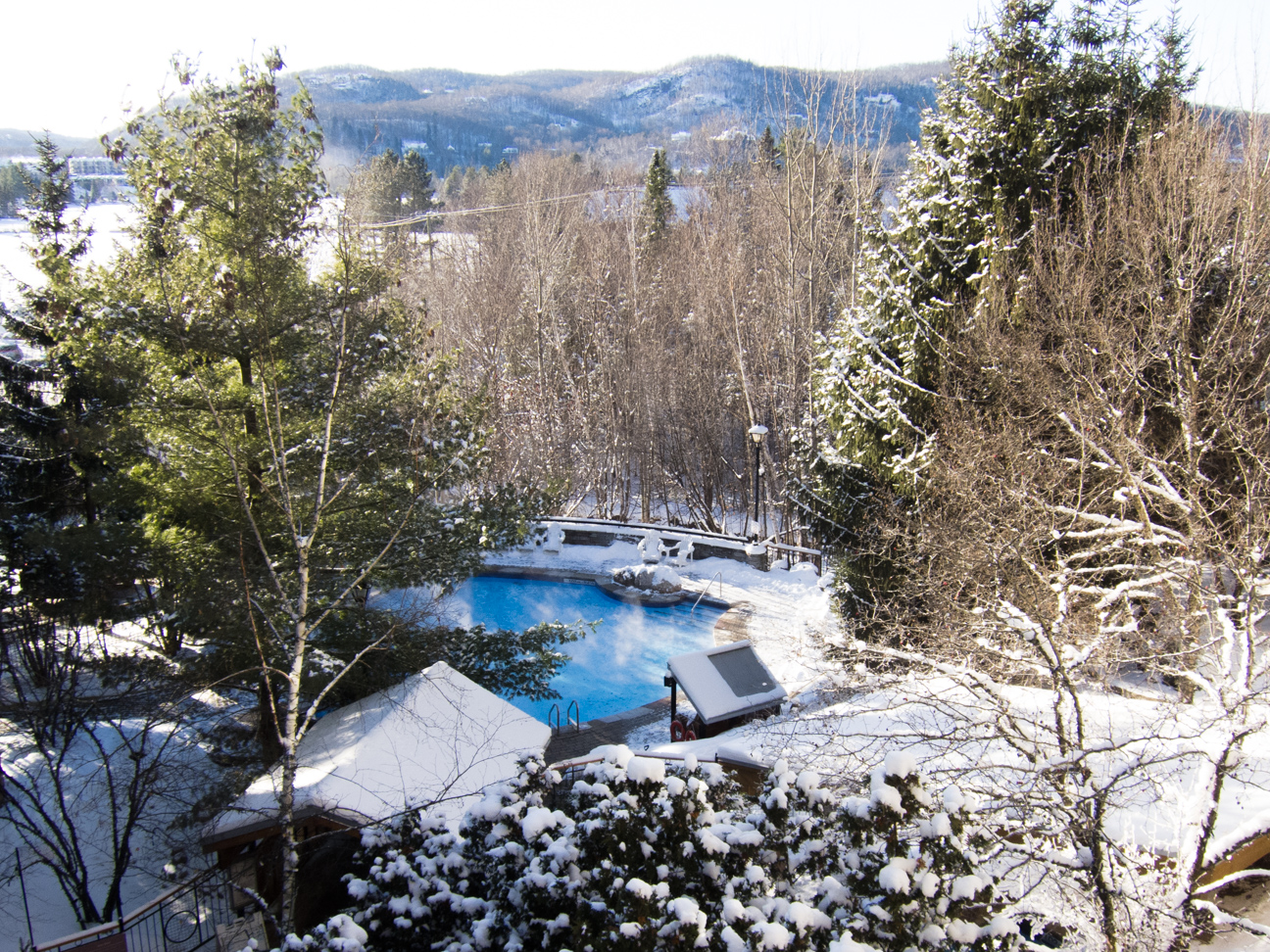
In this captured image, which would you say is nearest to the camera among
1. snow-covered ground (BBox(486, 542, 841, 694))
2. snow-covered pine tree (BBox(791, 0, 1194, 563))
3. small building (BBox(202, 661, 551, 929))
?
small building (BBox(202, 661, 551, 929))

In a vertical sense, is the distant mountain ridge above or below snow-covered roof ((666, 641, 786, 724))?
above

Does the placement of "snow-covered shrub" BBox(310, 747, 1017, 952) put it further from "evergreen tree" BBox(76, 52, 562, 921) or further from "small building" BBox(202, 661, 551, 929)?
"evergreen tree" BBox(76, 52, 562, 921)

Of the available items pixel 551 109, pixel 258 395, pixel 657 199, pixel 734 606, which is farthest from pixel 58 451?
pixel 551 109

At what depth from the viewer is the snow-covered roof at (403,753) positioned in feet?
24.5

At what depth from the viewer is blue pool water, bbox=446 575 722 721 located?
581 inches

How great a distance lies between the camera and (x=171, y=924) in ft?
25.5

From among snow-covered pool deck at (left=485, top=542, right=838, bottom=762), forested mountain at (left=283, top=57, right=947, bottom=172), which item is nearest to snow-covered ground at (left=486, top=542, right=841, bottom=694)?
snow-covered pool deck at (left=485, top=542, right=838, bottom=762)

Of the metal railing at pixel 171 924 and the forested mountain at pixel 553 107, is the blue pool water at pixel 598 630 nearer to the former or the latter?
the metal railing at pixel 171 924

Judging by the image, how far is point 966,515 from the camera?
346 inches

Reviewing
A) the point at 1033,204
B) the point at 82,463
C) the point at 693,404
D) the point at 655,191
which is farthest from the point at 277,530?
the point at 655,191

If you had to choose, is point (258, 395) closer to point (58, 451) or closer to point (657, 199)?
point (58, 451)

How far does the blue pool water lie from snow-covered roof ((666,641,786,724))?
9.16ft

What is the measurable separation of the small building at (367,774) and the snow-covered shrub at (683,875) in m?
2.46

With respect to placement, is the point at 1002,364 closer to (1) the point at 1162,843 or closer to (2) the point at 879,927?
(1) the point at 1162,843
